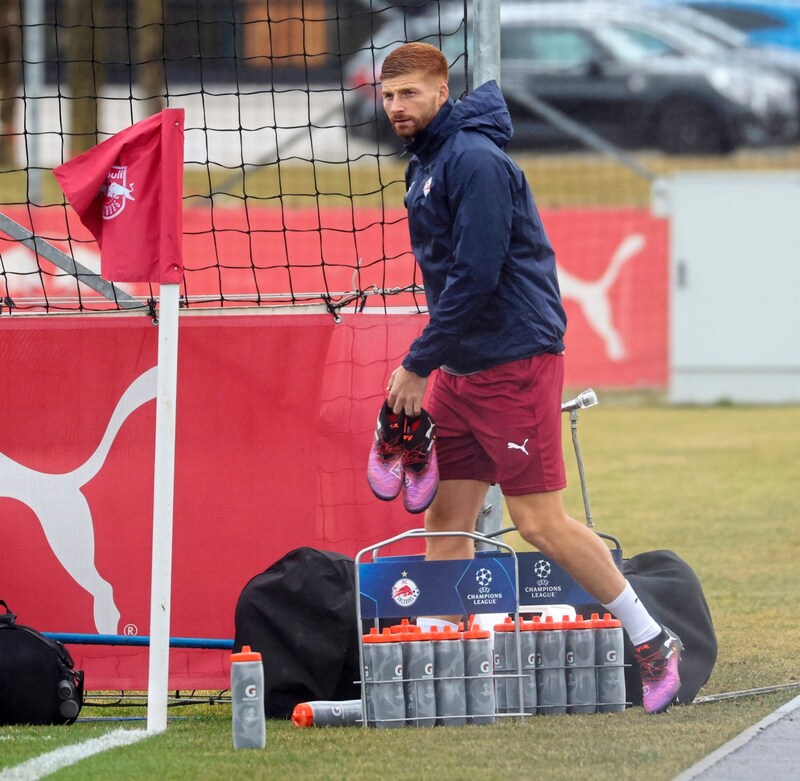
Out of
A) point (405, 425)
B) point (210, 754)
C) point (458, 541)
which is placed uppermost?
point (405, 425)

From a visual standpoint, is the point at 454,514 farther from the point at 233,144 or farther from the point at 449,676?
the point at 233,144

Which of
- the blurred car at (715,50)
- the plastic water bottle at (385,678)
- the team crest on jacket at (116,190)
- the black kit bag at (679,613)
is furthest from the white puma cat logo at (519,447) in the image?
the blurred car at (715,50)

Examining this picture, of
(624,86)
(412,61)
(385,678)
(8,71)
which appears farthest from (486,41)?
(8,71)

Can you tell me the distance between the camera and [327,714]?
501 cm

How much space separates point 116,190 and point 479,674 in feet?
6.10

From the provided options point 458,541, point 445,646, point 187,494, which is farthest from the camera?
point 187,494

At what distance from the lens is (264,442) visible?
6035 mm

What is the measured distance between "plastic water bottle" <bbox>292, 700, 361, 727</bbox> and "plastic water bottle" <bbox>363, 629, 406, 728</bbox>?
8 centimetres

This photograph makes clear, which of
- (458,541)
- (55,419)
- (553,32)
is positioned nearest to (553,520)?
(458,541)

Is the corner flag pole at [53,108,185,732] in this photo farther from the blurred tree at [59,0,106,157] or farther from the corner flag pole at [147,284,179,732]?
the blurred tree at [59,0,106,157]

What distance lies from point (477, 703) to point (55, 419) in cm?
199

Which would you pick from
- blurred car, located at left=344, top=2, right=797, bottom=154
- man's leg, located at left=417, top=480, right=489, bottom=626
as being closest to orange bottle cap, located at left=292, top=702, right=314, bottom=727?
man's leg, located at left=417, top=480, right=489, bottom=626

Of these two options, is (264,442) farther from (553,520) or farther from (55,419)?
(553,520)

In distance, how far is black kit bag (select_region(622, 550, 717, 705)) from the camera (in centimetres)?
541
